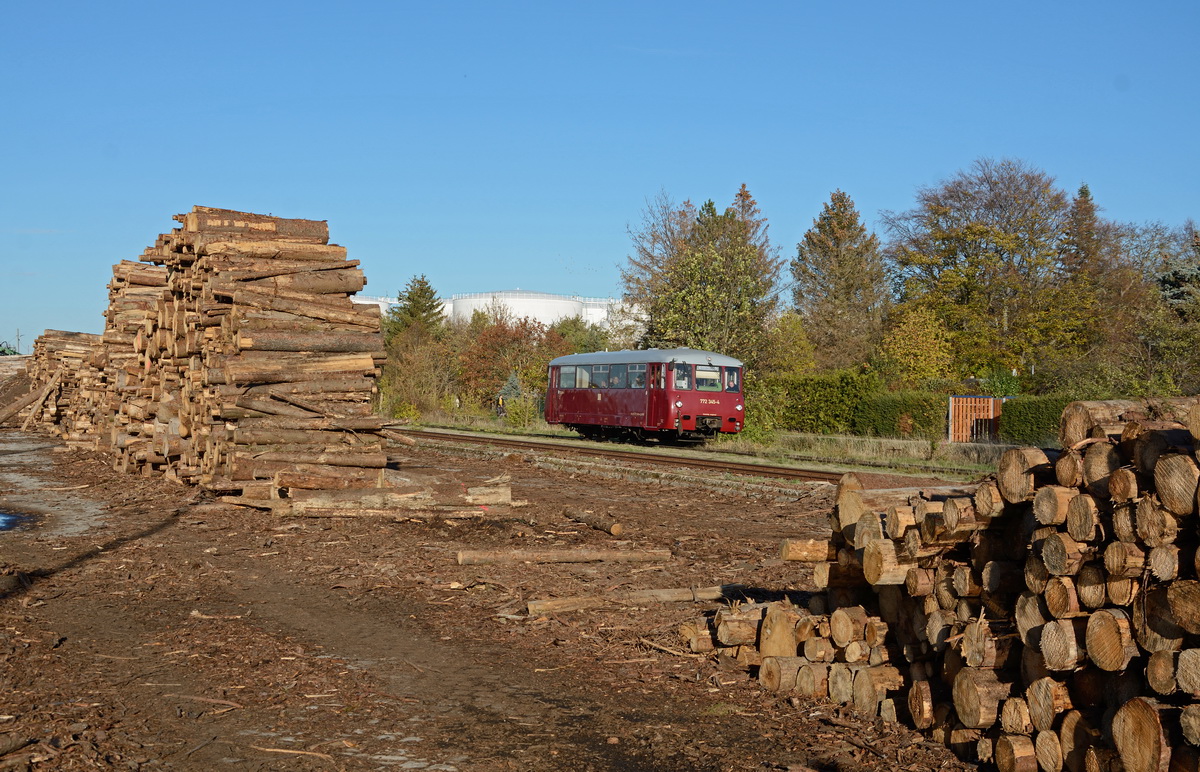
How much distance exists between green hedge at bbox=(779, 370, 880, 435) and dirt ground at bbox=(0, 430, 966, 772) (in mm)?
22893

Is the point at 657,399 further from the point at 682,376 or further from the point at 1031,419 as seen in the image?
the point at 1031,419

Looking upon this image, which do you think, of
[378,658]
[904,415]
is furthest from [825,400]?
[378,658]

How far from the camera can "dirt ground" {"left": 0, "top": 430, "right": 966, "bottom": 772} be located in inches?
203

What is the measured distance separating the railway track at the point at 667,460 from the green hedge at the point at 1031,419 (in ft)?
33.5

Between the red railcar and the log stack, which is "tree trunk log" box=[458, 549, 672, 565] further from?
the red railcar

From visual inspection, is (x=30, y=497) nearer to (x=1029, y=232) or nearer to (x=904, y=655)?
(x=904, y=655)

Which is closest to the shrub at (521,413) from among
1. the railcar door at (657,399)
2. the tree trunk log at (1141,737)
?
the railcar door at (657,399)

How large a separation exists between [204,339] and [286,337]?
5.68 ft

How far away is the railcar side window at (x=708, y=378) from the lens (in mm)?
31094

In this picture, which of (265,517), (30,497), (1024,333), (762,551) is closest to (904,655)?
(762,551)

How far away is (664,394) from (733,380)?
265cm

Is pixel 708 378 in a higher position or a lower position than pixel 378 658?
higher

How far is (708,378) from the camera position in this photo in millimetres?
31344

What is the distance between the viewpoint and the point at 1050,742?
4449 mm
